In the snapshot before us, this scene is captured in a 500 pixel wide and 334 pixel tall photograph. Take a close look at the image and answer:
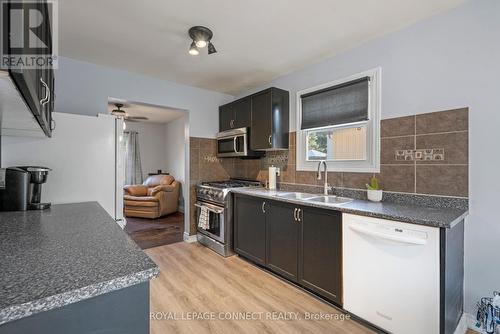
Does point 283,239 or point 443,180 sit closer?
point 443,180

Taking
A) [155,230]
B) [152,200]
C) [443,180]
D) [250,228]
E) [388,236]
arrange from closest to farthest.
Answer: [388,236], [443,180], [250,228], [155,230], [152,200]

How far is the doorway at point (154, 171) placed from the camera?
4043 mm

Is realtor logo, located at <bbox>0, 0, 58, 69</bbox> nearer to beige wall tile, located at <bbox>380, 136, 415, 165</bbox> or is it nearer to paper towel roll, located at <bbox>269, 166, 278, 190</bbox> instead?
beige wall tile, located at <bbox>380, 136, 415, 165</bbox>

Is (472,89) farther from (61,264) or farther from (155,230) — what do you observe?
(155,230)

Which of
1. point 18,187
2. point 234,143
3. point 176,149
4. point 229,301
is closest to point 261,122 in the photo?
point 234,143

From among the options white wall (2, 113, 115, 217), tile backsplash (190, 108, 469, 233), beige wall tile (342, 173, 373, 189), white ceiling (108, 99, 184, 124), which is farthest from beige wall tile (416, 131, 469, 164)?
white ceiling (108, 99, 184, 124)

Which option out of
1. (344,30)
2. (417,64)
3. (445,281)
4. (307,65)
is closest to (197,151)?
(307,65)

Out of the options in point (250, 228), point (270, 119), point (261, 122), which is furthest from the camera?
point (261, 122)

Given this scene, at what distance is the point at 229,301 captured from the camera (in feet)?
6.87

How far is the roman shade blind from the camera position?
237cm

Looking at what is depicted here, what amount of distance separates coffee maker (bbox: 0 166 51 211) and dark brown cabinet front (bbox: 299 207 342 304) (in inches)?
84.4

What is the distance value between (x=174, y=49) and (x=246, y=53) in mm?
778

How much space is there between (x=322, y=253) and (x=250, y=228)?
1.02m

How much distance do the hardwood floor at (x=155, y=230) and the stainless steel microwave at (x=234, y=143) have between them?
161 centimetres
